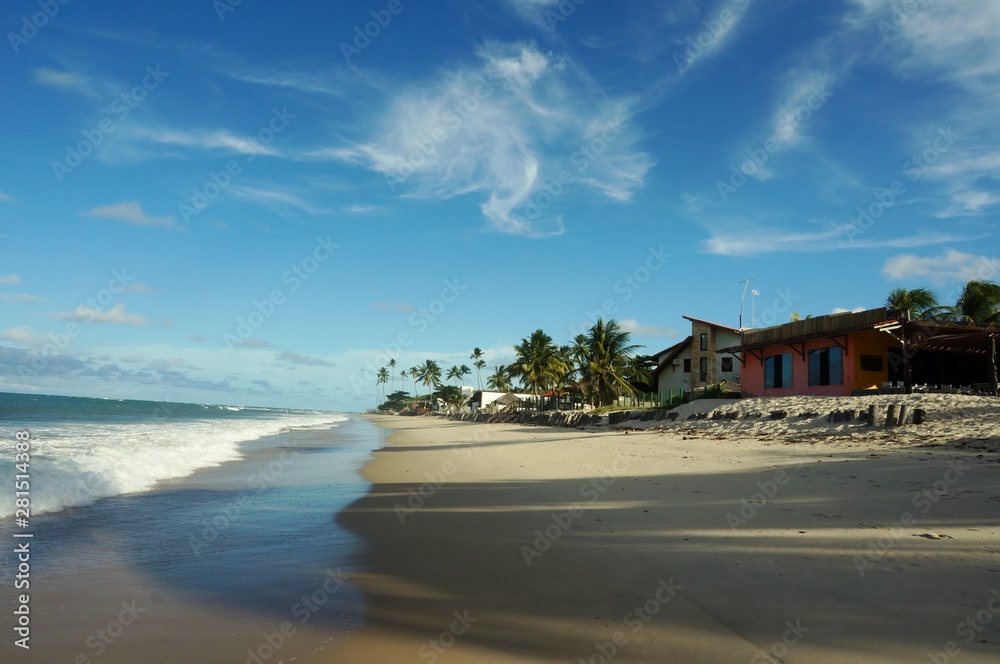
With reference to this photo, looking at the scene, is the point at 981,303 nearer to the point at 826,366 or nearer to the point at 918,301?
the point at 918,301

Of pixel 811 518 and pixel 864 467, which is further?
pixel 864 467

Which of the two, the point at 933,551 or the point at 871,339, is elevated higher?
the point at 871,339

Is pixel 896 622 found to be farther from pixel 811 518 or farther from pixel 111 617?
pixel 111 617

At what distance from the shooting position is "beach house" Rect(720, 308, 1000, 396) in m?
22.4

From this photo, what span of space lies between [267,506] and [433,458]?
1001 cm

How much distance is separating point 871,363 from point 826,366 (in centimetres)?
182

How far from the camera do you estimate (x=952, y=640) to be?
380 centimetres

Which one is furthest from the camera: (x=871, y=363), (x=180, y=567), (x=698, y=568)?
(x=871, y=363)

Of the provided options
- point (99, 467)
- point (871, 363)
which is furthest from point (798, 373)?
point (99, 467)

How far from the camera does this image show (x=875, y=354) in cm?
2481

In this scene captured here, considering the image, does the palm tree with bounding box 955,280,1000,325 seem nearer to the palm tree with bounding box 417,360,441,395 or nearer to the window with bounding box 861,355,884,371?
the window with bounding box 861,355,884,371

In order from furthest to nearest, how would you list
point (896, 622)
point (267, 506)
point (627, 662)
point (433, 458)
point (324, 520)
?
point (433, 458), point (267, 506), point (324, 520), point (896, 622), point (627, 662)

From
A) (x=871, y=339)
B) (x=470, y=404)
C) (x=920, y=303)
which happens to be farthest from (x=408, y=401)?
(x=871, y=339)

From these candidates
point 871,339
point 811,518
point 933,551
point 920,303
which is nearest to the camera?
point 933,551
